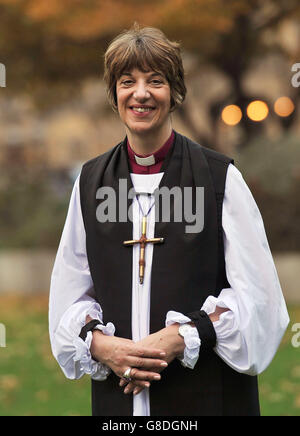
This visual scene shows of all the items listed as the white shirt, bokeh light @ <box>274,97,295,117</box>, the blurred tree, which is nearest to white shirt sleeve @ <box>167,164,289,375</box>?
the white shirt

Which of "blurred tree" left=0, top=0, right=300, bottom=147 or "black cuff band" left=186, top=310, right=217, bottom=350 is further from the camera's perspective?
"blurred tree" left=0, top=0, right=300, bottom=147

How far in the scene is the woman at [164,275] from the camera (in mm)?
2914

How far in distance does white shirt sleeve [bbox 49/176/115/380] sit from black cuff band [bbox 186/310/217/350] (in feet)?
1.07

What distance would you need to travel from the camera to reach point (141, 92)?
290 centimetres

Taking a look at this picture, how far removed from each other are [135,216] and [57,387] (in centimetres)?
430

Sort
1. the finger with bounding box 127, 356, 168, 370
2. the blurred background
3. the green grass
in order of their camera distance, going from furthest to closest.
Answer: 1. the blurred background
2. the green grass
3. the finger with bounding box 127, 356, 168, 370

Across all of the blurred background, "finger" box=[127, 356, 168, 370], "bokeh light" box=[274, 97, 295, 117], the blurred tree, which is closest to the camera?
"finger" box=[127, 356, 168, 370]

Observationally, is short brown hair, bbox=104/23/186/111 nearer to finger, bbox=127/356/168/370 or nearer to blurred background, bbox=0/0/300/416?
finger, bbox=127/356/168/370

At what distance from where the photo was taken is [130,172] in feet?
10.3

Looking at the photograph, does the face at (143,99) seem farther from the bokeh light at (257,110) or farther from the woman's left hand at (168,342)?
the bokeh light at (257,110)

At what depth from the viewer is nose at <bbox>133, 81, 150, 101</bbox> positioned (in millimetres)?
2906

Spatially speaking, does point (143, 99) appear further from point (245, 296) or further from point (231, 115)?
point (231, 115)
